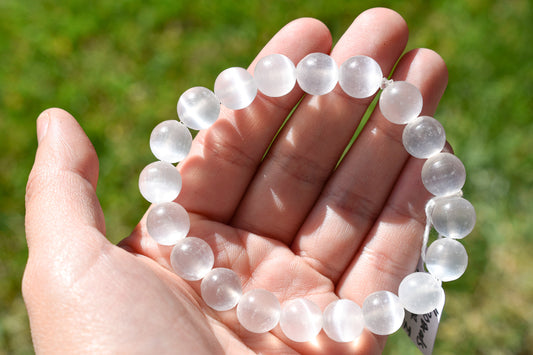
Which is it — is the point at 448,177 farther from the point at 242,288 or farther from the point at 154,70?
the point at 154,70

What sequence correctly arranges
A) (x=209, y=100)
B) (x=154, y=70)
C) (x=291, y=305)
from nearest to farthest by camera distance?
1. (x=291, y=305)
2. (x=209, y=100)
3. (x=154, y=70)

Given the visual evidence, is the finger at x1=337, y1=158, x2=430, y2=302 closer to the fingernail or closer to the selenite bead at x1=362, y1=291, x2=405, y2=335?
the selenite bead at x1=362, y1=291, x2=405, y2=335

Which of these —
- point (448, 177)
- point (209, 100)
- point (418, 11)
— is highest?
point (418, 11)

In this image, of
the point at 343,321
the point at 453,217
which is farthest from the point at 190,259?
the point at 453,217

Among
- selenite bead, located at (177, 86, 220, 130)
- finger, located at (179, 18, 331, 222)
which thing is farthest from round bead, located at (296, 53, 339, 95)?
selenite bead, located at (177, 86, 220, 130)

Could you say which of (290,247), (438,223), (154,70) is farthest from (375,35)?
(154,70)

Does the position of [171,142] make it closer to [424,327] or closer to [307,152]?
[307,152]
